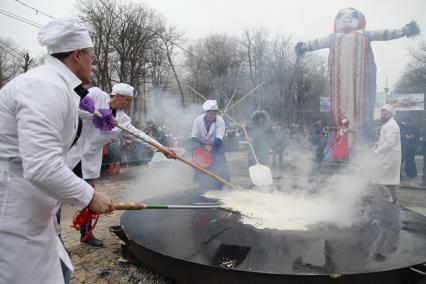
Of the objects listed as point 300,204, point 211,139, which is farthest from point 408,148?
point 300,204

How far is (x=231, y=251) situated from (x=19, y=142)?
6.31ft

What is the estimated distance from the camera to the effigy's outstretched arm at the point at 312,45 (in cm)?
1280

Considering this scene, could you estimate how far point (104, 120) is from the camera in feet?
12.5

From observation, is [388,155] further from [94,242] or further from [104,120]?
[94,242]

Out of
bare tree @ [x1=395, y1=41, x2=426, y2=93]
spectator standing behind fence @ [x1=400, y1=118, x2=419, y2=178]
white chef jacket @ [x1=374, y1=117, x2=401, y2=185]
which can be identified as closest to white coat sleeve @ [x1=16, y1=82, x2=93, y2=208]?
white chef jacket @ [x1=374, y1=117, x2=401, y2=185]

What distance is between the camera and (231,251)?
282 centimetres

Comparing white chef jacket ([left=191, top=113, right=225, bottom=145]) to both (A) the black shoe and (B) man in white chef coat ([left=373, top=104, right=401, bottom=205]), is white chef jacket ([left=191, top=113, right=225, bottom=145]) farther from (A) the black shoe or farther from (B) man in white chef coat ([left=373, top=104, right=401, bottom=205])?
(B) man in white chef coat ([left=373, top=104, right=401, bottom=205])

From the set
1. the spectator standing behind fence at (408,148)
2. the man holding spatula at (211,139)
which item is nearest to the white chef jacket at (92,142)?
the man holding spatula at (211,139)

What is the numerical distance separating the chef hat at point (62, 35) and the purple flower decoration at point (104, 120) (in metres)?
1.95

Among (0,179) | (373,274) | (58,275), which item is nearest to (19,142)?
(0,179)

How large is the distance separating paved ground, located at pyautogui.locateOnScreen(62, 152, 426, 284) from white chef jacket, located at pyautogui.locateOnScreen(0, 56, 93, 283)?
6.07ft

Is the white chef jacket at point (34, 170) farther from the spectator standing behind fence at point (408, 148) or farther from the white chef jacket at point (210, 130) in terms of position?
the spectator standing behind fence at point (408, 148)

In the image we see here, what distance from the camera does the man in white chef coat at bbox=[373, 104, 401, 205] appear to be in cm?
637

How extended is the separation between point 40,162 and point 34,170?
0.14ft
